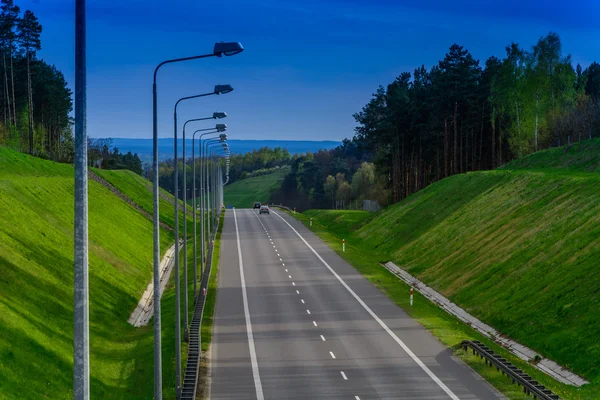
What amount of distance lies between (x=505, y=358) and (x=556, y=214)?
23791 mm

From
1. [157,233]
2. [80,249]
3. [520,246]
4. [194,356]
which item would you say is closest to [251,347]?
[194,356]

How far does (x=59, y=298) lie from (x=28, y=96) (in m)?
63.8

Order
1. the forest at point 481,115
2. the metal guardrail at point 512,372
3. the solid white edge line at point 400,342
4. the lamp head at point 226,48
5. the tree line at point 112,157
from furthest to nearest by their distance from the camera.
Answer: the tree line at point 112,157 < the forest at point 481,115 < the solid white edge line at point 400,342 < the metal guardrail at point 512,372 < the lamp head at point 226,48

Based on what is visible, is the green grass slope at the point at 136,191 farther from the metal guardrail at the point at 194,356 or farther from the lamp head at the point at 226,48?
the lamp head at the point at 226,48

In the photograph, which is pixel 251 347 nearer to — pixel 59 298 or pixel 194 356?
pixel 194 356

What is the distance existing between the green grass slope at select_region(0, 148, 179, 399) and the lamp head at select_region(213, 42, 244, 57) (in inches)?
536

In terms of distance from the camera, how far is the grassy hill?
39.0m

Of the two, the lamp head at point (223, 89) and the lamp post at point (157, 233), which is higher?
the lamp head at point (223, 89)

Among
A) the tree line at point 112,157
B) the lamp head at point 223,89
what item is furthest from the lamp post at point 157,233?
the tree line at point 112,157

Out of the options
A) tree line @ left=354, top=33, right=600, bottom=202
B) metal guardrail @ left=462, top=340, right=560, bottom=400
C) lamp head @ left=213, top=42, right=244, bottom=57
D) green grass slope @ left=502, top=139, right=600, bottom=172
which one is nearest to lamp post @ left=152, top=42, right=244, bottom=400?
lamp head @ left=213, top=42, right=244, bottom=57

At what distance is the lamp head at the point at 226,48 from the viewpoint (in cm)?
1828

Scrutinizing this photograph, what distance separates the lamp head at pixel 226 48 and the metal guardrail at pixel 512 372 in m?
15.5

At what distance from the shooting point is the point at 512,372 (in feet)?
101

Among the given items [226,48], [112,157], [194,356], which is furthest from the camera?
[112,157]
